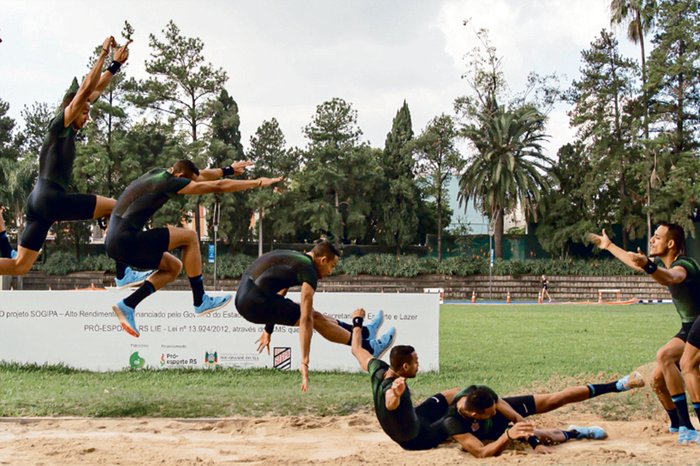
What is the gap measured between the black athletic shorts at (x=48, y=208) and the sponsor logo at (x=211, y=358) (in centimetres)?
848

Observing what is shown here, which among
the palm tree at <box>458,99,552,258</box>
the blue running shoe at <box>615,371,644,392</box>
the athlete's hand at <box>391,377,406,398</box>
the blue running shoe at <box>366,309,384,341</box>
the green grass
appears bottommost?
the green grass

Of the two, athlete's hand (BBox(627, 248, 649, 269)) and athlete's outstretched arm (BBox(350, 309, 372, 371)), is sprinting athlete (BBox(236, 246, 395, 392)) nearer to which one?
athlete's outstretched arm (BBox(350, 309, 372, 371))

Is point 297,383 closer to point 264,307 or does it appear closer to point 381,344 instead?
point 381,344

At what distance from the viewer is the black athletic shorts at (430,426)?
8.63m

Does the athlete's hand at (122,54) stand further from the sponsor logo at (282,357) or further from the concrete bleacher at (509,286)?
the concrete bleacher at (509,286)

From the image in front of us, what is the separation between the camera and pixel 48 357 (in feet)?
50.6

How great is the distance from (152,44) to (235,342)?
642cm

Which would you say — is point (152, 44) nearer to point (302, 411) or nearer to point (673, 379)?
point (302, 411)

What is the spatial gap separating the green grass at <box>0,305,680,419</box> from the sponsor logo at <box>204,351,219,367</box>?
174 mm

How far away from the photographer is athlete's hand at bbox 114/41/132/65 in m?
7.22

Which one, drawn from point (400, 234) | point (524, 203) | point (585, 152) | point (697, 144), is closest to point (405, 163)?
point (400, 234)

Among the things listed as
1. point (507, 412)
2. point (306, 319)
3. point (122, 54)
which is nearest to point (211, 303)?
point (306, 319)

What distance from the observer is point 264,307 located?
6.77 m

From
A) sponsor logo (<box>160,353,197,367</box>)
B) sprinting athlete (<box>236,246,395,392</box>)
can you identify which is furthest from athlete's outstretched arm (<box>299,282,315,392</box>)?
sponsor logo (<box>160,353,197,367</box>)
